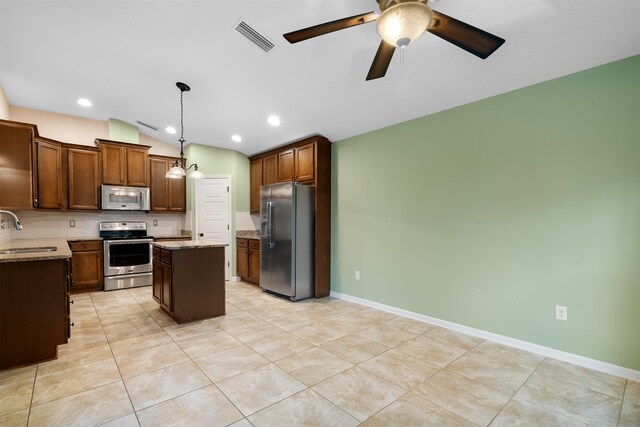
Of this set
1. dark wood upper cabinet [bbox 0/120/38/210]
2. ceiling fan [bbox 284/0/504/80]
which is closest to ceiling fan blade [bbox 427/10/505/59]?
ceiling fan [bbox 284/0/504/80]

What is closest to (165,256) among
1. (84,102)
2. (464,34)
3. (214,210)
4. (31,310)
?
(31,310)

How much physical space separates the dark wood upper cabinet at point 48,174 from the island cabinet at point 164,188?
130 cm

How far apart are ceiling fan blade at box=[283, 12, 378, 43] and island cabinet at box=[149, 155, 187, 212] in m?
4.75

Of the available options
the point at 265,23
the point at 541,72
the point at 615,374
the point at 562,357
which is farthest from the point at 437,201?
the point at 265,23

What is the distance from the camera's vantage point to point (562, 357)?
8.09 ft

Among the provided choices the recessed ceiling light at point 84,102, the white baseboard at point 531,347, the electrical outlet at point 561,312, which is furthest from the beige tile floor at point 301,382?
the recessed ceiling light at point 84,102

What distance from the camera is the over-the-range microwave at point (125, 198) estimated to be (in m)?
4.88

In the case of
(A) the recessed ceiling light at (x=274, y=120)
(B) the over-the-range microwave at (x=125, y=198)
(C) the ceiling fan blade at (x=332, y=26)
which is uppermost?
(A) the recessed ceiling light at (x=274, y=120)

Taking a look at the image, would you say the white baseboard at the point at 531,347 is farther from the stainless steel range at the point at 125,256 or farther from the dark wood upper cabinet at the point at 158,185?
the dark wood upper cabinet at the point at 158,185

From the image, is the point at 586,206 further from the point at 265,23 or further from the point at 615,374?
the point at 265,23

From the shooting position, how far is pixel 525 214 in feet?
8.82

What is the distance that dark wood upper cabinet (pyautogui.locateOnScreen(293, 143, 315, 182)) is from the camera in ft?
14.6

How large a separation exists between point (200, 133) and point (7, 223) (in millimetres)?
2979

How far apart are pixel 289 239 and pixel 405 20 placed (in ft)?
11.0
